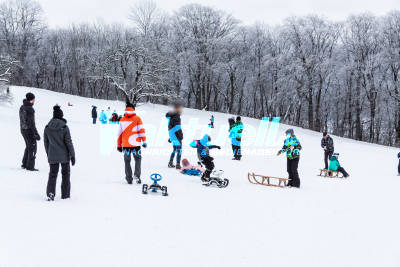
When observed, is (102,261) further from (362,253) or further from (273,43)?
(273,43)

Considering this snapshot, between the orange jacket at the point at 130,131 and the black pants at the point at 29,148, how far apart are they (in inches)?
96.5

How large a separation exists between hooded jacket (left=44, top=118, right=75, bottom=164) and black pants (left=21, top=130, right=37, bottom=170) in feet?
8.55

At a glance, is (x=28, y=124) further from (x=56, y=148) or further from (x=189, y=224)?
(x=189, y=224)

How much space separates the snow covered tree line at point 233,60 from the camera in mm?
38812

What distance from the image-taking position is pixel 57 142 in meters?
5.98

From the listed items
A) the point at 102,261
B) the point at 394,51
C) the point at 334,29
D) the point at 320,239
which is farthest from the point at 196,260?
the point at 334,29

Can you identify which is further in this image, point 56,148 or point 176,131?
point 176,131

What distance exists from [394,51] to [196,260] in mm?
39863

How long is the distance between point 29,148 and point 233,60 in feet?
139

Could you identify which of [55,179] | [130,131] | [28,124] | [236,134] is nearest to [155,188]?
[130,131]

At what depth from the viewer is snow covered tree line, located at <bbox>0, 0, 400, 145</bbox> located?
3881cm

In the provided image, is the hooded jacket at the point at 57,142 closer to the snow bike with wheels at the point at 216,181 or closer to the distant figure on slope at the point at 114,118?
the snow bike with wheels at the point at 216,181

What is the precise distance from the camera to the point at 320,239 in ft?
16.3

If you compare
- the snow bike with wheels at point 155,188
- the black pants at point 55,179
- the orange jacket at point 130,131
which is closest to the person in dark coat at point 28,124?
the orange jacket at point 130,131
